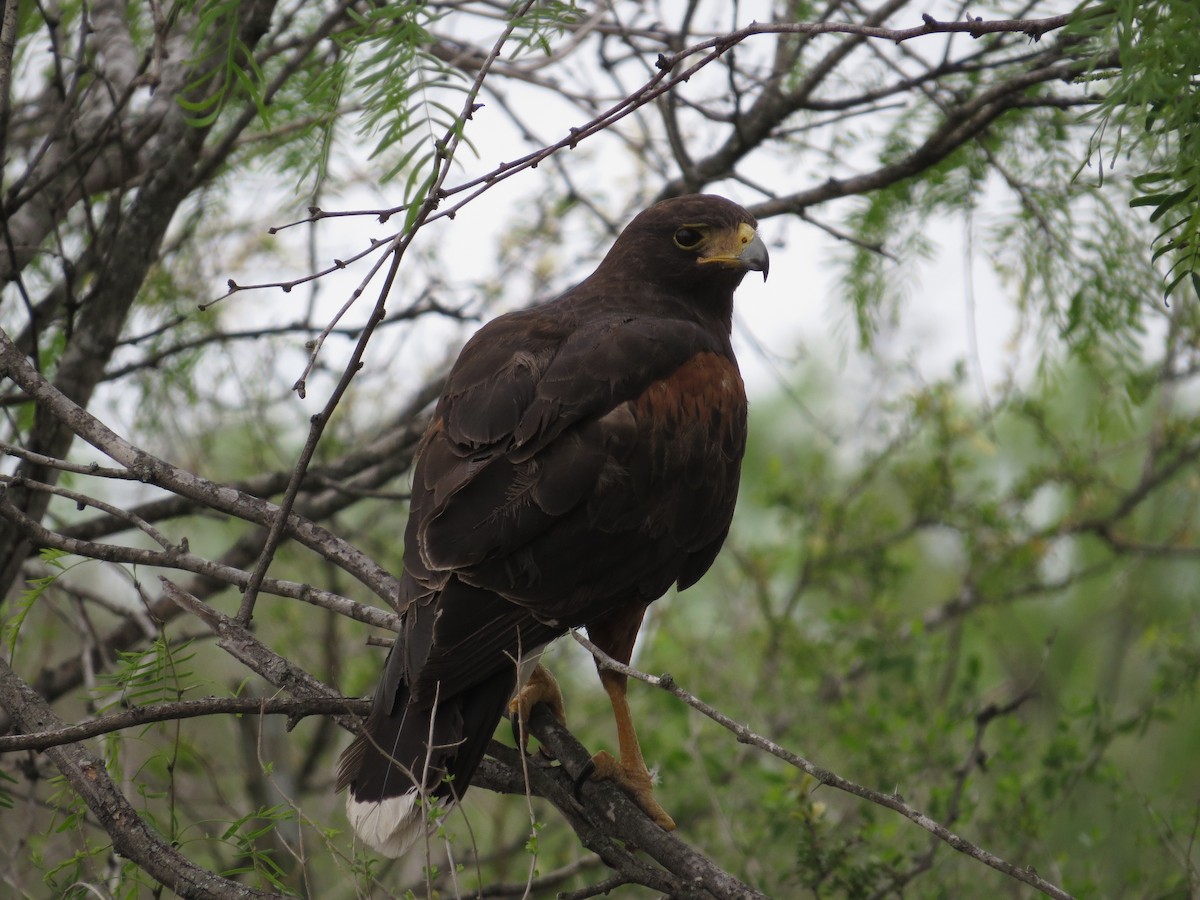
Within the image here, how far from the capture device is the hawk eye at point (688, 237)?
4367mm

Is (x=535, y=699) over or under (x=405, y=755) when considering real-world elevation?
over

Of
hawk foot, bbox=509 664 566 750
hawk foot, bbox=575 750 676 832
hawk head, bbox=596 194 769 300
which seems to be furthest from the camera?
hawk head, bbox=596 194 769 300

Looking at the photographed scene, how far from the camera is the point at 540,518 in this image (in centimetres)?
338

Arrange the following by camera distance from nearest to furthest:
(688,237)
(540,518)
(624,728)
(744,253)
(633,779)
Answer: (540,518) → (633,779) → (624,728) → (744,253) → (688,237)

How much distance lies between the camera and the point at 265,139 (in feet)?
16.0

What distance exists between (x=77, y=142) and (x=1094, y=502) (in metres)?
5.60

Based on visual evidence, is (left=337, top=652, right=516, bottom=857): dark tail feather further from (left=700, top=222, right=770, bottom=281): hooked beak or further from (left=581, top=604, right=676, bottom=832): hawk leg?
(left=700, top=222, right=770, bottom=281): hooked beak

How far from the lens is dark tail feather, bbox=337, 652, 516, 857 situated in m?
3.09

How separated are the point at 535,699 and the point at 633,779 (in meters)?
0.39

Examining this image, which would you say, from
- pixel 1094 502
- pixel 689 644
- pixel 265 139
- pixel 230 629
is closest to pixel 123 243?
pixel 265 139

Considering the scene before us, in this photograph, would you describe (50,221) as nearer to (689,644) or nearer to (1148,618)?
(689,644)

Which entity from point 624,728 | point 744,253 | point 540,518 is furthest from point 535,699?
point 744,253

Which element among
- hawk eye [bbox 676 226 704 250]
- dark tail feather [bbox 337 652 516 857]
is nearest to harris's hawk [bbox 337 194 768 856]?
dark tail feather [bbox 337 652 516 857]

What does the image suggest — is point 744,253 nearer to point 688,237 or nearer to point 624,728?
point 688,237
